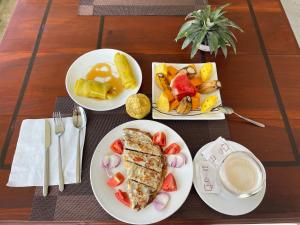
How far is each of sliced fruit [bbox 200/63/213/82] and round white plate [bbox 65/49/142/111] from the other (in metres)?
0.21

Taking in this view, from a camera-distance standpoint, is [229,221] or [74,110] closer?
[229,221]

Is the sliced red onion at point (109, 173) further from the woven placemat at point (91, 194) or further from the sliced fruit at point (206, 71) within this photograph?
the sliced fruit at point (206, 71)

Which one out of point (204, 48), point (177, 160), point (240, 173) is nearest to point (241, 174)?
point (240, 173)

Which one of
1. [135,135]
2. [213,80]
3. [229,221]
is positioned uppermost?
[213,80]

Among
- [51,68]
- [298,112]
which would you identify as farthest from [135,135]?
[298,112]

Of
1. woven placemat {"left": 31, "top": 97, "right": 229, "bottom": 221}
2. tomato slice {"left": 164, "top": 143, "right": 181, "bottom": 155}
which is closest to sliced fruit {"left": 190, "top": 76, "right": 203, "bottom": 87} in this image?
woven placemat {"left": 31, "top": 97, "right": 229, "bottom": 221}

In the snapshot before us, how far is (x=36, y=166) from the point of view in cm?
74

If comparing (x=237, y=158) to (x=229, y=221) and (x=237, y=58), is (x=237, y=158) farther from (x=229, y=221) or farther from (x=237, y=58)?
(x=237, y=58)

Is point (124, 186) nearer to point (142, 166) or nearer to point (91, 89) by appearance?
point (142, 166)

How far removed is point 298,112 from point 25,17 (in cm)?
108

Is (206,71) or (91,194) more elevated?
(206,71)

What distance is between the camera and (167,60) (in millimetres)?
963

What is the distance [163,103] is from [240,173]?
11.6 inches

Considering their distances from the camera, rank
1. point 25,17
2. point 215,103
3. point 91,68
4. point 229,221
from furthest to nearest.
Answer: point 25,17 < point 91,68 < point 215,103 < point 229,221
